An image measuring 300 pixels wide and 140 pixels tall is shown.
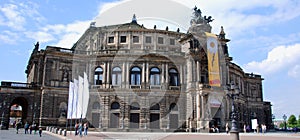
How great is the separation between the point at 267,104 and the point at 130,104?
133 feet

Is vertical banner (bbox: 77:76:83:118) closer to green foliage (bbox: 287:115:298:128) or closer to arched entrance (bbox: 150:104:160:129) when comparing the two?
arched entrance (bbox: 150:104:160:129)

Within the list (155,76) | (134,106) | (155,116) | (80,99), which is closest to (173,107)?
(155,116)

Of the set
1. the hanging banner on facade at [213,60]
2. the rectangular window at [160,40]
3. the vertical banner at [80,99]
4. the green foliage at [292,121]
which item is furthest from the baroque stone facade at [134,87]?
the green foliage at [292,121]

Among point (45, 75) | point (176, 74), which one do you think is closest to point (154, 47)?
point (176, 74)

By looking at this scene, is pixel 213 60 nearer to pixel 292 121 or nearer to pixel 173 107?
pixel 173 107

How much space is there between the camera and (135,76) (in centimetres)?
4588

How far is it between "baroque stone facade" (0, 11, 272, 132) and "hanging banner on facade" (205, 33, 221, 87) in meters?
A: 0.99

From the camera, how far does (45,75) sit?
44.2 meters

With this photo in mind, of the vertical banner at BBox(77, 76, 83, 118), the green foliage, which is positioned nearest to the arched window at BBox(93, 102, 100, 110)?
the vertical banner at BBox(77, 76, 83, 118)

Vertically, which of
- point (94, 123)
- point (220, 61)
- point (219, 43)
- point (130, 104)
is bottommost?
point (94, 123)

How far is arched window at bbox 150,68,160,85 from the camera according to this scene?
45.8 metres

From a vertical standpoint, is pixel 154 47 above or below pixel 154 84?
above

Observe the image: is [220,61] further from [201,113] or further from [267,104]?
[267,104]

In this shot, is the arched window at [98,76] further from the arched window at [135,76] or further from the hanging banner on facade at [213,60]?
the hanging banner on facade at [213,60]
